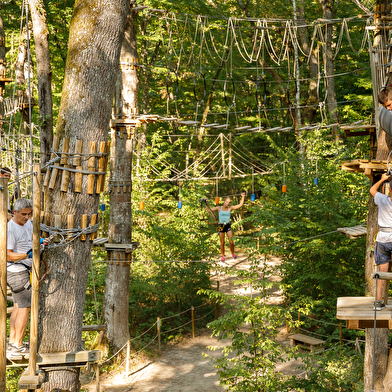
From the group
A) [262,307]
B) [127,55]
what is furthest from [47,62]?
[262,307]

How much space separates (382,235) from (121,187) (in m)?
6.20

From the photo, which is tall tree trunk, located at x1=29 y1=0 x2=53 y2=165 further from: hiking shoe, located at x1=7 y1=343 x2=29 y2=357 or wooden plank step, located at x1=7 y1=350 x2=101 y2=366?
wooden plank step, located at x1=7 y1=350 x2=101 y2=366

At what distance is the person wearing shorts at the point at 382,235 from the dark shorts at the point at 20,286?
3.74m

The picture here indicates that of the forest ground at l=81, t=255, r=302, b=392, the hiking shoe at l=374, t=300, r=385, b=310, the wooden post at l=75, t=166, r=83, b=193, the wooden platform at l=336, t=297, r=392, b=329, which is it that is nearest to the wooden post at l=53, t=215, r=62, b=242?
the wooden post at l=75, t=166, r=83, b=193

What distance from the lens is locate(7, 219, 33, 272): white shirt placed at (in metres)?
4.71

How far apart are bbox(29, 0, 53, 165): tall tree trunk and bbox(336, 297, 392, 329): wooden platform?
6162mm

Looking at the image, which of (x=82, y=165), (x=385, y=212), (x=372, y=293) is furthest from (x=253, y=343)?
(x=82, y=165)

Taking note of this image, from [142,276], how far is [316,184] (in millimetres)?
5462

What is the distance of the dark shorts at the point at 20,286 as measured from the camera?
15.4ft

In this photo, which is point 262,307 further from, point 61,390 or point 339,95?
point 339,95

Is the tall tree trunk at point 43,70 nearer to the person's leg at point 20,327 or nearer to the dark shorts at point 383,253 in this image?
the person's leg at point 20,327

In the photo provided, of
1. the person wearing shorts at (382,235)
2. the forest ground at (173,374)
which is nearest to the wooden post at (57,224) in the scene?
the person wearing shorts at (382,235)

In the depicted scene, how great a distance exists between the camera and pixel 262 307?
736 cm

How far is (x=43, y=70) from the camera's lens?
895cm
